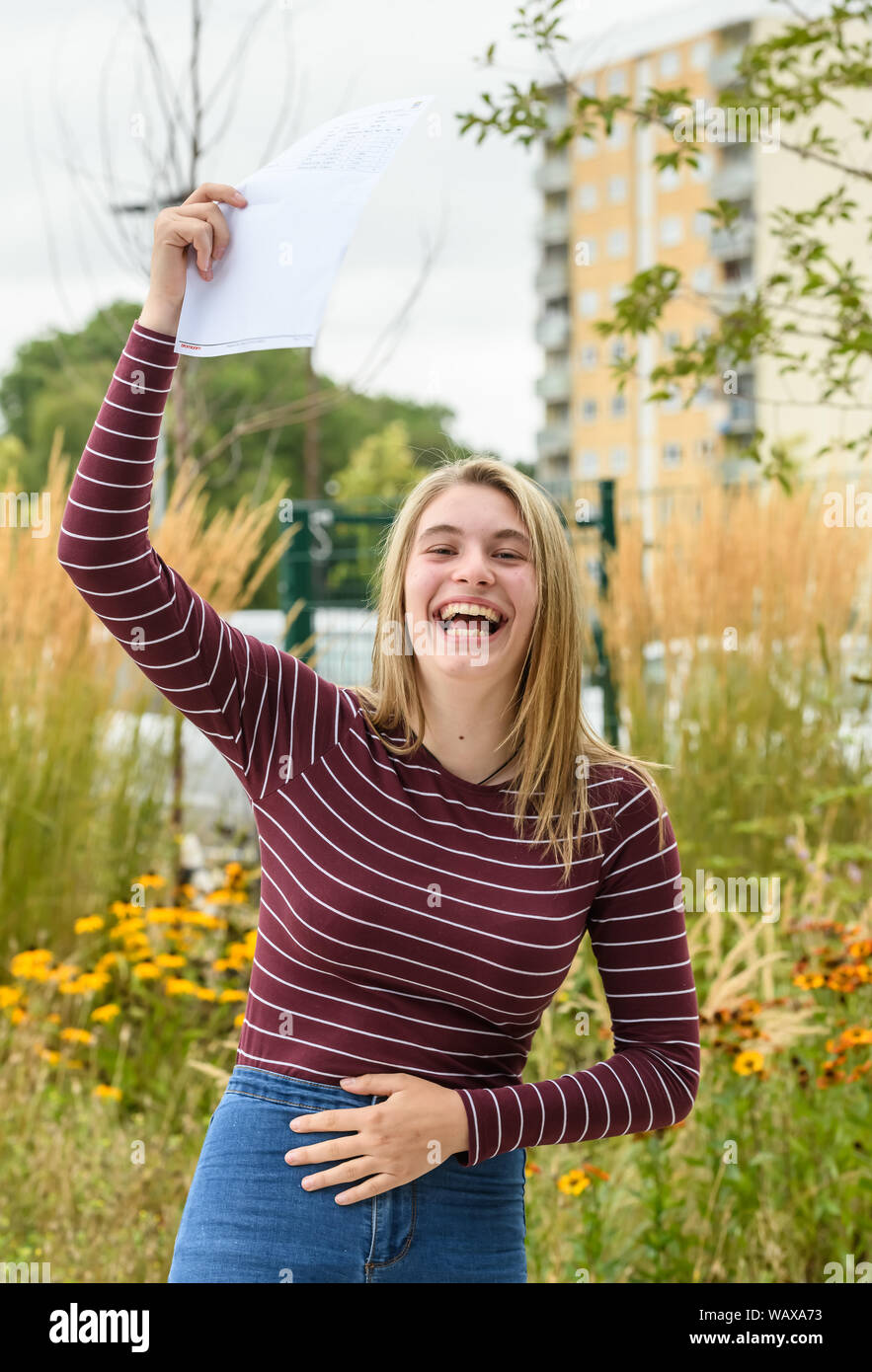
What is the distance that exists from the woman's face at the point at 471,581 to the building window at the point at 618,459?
44474 millimetres

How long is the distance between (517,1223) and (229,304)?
1067mm

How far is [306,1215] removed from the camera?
4.50 feet

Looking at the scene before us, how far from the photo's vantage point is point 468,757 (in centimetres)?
162

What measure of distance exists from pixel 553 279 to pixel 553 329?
85.6 inches

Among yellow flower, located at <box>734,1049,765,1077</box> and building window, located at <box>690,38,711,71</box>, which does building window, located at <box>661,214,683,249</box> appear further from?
yellow flower, located at <box>734,1049,765,1077</box>

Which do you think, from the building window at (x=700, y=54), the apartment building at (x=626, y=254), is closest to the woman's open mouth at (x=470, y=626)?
the apartment building at (x=626, y=254)

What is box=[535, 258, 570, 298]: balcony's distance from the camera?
48875 millimetres

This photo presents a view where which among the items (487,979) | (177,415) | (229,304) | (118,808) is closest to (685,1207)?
(487,979)

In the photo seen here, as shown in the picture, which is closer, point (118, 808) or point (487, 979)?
point (487, 979)

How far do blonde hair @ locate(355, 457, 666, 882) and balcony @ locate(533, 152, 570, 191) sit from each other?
1960 inches

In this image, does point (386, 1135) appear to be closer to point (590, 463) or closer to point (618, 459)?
point (618, 459)
